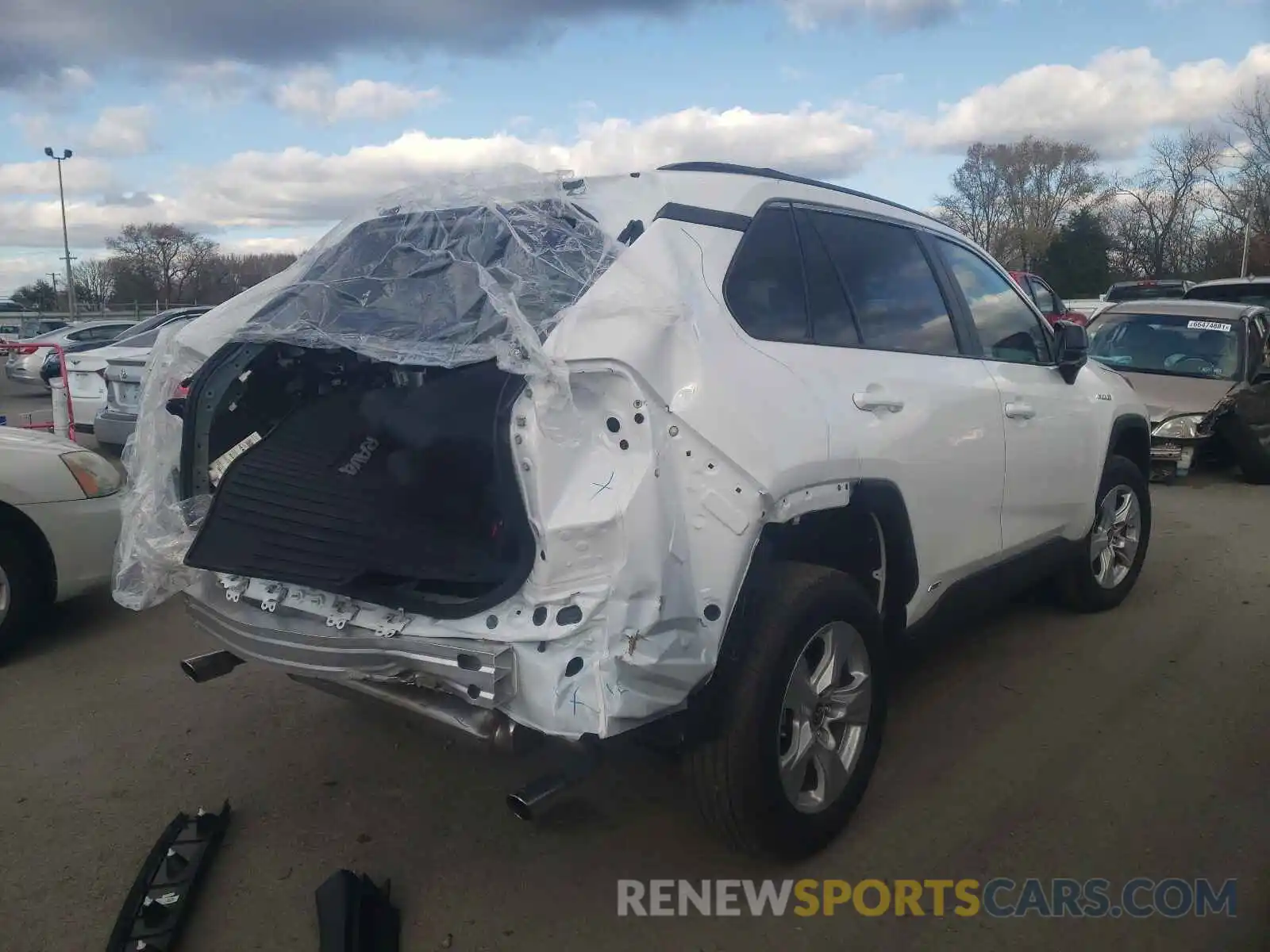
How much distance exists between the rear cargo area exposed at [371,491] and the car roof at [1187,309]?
9.39 m

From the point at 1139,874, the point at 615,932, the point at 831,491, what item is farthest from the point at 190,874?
the point at 1139,874

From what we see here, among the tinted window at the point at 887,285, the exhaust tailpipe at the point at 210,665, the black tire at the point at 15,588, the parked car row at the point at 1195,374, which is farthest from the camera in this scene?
the parked car row at the point at 1195,374

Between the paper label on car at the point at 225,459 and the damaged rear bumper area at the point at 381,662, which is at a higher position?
the paper label on car at the point at 225,459

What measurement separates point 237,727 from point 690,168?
283cm

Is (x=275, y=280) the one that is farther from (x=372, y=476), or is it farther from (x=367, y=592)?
(x=367, y=592)

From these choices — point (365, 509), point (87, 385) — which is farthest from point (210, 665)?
point (87, 385)

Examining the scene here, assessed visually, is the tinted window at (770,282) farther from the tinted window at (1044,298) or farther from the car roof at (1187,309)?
the tinted window at (1044,298)

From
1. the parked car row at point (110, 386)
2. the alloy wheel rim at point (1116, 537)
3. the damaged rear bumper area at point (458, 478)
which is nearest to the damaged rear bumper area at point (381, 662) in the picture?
the damaged rear bumper area at point (458, 478)

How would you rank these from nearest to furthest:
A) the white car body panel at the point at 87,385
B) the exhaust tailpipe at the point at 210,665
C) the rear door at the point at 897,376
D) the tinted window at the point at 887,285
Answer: the rear door at the point at 897,376 < the exhaust tailpipe at the point at 210,665 < the tinted window at the point at 887,285 < the white car body panel at the point at 87,385

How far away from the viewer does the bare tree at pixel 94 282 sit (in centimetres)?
5538

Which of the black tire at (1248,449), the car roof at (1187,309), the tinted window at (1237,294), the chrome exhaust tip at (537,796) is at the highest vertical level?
the tinted window at (1237,294)

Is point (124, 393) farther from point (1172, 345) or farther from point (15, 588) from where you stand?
point (1172, 345)

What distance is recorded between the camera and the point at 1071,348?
442 cm

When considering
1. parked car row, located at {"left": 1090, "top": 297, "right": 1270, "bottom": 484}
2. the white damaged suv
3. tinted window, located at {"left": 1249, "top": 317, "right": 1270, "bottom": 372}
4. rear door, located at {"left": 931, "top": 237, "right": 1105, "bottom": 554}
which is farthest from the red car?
the white damaged suv
